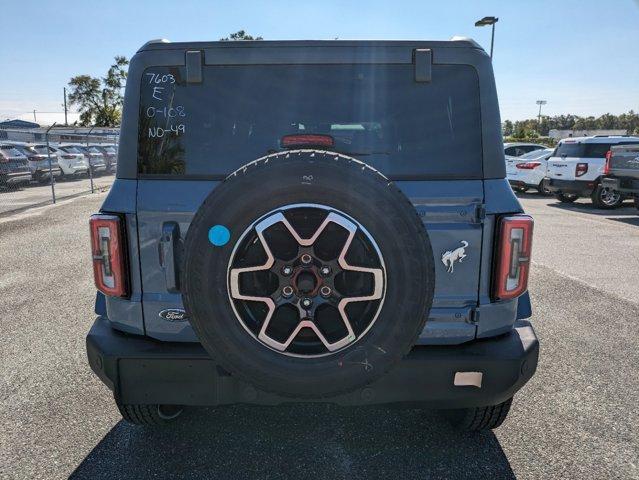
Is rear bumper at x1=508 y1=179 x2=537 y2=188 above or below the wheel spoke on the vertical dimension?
below

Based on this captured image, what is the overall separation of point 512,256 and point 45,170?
2081cm

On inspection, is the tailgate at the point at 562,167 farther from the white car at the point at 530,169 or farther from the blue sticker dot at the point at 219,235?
the blue sticker dot at the point at 219,235

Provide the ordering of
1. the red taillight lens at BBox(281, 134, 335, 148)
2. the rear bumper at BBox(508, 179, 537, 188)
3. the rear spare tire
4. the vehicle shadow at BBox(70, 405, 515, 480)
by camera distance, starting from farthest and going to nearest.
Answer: the rear bumper at BBox(508, 179, 537, 188), the vehicle shadow at BBox(70, 405, 515, 480), the red taillight lens at BBox(281, 134, 335, 148), the rear spare tire

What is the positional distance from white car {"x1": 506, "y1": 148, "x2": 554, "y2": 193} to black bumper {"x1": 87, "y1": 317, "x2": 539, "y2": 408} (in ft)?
50.3

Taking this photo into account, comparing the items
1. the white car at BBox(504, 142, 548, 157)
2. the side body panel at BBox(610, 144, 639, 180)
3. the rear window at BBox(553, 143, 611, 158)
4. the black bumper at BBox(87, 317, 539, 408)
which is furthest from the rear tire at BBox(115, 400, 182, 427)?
the white car at BBox(504, 142, 548, 157)

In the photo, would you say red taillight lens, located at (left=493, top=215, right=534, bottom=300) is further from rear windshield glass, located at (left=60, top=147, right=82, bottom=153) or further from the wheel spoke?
rear windshield glass, located at (left=60, top=147, right=82, bottom=153)

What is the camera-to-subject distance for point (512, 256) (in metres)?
2.29

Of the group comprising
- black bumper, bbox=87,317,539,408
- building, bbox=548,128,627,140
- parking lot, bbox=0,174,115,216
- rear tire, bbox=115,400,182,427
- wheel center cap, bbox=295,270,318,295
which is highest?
building, bbox=548,128,627,140

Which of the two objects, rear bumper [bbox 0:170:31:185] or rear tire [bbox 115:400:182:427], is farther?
rear bumper [bbox 0:170:31:185]

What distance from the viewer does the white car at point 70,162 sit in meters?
21.6

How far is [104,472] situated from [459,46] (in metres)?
2.71

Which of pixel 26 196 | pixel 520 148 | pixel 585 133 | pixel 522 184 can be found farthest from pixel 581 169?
pixel 585 133

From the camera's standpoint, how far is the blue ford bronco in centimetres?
203

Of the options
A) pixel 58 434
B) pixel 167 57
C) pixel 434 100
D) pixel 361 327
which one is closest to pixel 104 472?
pixel 58 434
